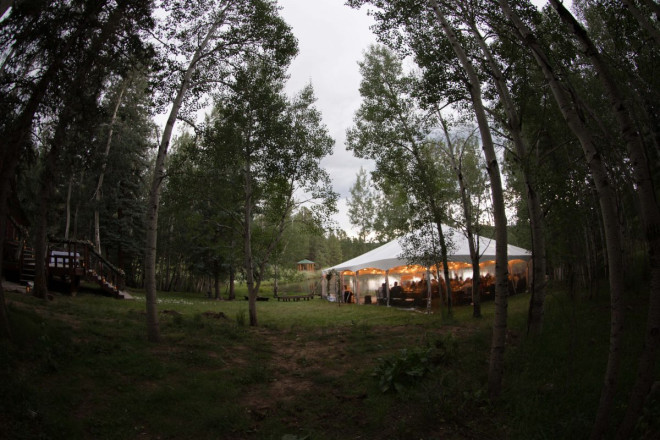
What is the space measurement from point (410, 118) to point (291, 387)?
1019 cm

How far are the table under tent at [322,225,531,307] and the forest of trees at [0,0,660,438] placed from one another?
450 centimetres

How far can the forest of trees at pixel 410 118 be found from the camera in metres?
3.81

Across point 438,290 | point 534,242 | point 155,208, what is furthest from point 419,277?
point 155,208

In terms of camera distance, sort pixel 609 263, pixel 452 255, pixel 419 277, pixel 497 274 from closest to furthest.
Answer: pixel 609 263
pixel 497 274
pixel 452 255
pixel 419 277

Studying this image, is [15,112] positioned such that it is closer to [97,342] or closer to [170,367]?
[97,342]

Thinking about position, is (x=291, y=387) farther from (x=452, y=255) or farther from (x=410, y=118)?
(x=452, y=255)

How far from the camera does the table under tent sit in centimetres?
1672

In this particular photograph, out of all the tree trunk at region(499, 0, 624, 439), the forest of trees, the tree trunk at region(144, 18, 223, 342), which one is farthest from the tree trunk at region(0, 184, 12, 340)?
the tree trunk at region(499, 0, 624, 439)

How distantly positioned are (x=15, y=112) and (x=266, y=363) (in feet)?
20.6

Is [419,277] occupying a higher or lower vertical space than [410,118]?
lower

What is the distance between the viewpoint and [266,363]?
22.4ft

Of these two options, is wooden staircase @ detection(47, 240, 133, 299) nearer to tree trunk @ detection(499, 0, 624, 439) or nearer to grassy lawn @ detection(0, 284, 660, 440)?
grassy lawn @ detection(0, 284, 660, 440)

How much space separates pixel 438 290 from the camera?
17.6 meters

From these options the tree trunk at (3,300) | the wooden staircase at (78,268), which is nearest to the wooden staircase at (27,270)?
the wooden staircase at (78,268)
